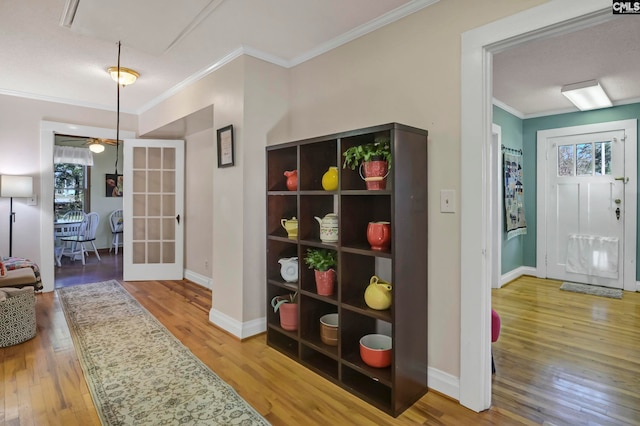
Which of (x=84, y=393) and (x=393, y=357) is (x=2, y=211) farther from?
(x=393, y=357)

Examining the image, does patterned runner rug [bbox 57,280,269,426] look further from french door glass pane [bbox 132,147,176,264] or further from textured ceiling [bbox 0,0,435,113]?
textured ceiling [bbox 0,0,435,113]

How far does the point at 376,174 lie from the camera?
6.66ft

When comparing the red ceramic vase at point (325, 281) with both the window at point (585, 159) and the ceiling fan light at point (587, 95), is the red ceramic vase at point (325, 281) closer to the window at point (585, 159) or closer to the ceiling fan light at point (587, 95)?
the ceiling fan light at point (587, 95)

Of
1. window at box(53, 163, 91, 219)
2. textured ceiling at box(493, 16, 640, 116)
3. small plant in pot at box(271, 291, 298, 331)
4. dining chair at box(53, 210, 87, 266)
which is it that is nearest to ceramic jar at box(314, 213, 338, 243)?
small plant in pot at box(271, 291, 298, 331)

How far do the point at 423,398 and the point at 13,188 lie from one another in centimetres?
471

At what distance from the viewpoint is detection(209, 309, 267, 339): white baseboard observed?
9.46 ft

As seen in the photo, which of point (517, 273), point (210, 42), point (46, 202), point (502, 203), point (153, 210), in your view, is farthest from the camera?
point (517, 273)

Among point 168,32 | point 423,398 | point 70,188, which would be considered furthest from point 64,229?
point 423,398

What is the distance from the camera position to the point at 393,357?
190 centimetres

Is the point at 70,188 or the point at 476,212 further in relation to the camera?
the point at 70,188

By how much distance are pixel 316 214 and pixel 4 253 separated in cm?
401

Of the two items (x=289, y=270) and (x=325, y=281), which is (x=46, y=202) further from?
(x=325, y=281)

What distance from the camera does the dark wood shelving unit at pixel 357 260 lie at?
→ 1.92 metres

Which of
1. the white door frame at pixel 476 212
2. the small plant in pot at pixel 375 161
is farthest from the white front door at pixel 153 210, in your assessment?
the white door frame at pixel 476 212
